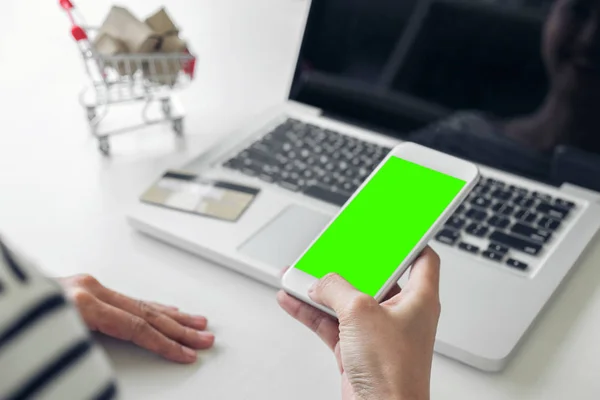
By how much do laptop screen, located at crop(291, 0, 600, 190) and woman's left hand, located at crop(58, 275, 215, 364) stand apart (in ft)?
1.27

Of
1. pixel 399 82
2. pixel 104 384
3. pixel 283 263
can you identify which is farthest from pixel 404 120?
pixel 104 384

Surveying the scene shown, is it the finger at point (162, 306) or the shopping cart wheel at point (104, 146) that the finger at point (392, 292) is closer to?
the finger at point (162, 306)

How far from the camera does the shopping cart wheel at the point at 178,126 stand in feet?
3.03

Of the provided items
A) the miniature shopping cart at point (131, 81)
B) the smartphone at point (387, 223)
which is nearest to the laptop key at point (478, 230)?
the smartphone at point (387, 223)

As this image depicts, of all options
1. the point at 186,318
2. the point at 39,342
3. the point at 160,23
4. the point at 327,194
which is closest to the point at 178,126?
the point at 160,23

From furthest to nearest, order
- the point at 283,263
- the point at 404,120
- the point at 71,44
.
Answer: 1. the point at 71,44
2. the point at 404,120
3. the point at 283,263

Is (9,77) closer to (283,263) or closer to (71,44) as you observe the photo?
(71,44)

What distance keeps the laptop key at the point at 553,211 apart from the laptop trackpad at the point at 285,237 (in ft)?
0.76

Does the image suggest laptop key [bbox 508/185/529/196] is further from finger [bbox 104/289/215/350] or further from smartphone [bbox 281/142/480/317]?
finger [bbox 104/289/215/350]

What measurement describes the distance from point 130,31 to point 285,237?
0.35 metres

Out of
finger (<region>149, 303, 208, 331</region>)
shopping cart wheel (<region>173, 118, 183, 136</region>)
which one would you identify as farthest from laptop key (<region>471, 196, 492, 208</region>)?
shopping cart wheel (<region>173, 118, 183, 136</region>)

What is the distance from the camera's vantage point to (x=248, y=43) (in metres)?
1.18

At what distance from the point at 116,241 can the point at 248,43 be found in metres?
0.57

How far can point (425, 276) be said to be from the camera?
1.74ft
